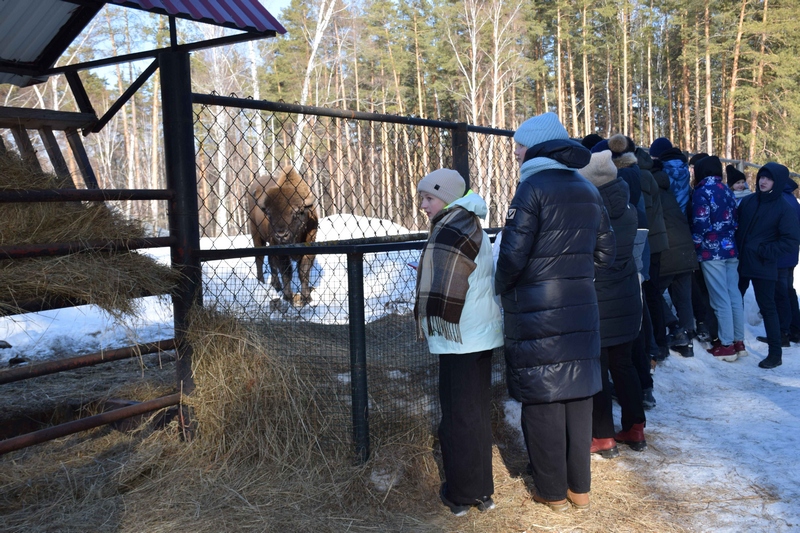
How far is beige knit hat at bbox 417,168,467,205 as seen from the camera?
3.13 m

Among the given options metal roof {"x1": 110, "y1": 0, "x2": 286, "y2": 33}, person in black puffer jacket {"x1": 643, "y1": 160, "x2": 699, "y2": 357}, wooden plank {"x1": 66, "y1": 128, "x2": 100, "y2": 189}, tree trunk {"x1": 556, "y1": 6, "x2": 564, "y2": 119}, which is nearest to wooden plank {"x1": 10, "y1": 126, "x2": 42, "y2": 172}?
wooden plank {"x1": 66, "y1": 128, "x2": 100, "y2": 189}

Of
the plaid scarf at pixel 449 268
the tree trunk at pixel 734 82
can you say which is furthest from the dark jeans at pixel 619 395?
the tree trunk at pixel 734 82

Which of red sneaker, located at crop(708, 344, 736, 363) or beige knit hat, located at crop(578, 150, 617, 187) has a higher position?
beige knit hat, located at crop(578, 150, 617, 187)

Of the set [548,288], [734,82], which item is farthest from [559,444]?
[734,82]

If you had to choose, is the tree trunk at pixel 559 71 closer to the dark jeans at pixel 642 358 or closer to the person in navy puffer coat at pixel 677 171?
the person in navy puffer coat at pixel 677 171

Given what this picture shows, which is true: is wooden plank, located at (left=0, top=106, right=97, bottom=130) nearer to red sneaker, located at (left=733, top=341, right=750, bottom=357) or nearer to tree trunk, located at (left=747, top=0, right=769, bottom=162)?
red sneaker, located at (left=733, top=341, right=750, bottom=357)

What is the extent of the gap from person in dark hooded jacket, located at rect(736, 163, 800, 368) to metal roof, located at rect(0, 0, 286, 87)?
503cm

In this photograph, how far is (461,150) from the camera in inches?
179

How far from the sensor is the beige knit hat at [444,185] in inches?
123

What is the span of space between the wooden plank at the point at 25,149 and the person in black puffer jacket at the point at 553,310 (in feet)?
7.53

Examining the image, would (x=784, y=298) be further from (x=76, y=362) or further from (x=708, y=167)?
(x=76, y=362)

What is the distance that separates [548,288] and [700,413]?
2408mm

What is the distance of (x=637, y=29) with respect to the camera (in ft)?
131

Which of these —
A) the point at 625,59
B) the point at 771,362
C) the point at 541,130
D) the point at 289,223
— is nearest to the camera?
the point at 541,130
